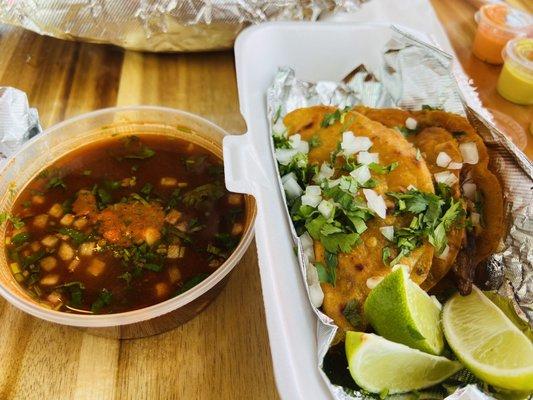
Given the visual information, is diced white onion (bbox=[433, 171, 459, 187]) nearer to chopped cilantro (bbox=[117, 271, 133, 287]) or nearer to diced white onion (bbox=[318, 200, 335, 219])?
diced white onion (bbox=[318, 200, 335, 219])

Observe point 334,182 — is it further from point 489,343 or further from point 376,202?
point 489,343

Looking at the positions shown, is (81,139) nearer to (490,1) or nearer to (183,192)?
(183,192)

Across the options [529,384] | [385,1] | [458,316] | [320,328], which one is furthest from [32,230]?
[385,1]

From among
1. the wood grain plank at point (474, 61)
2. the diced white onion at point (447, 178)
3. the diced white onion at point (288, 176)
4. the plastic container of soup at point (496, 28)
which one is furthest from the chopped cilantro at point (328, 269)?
the plastic container of soup at point (496, 28)

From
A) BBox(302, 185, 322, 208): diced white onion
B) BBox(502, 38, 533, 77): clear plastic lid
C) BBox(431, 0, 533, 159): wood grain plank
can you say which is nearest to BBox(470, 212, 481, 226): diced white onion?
BBox(302, 185, 322, 208): diced white onion

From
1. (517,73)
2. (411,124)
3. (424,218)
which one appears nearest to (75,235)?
(424,218)

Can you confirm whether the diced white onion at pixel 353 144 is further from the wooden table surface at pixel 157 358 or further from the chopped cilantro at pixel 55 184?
the chopped cilantro at pixel 55 184
